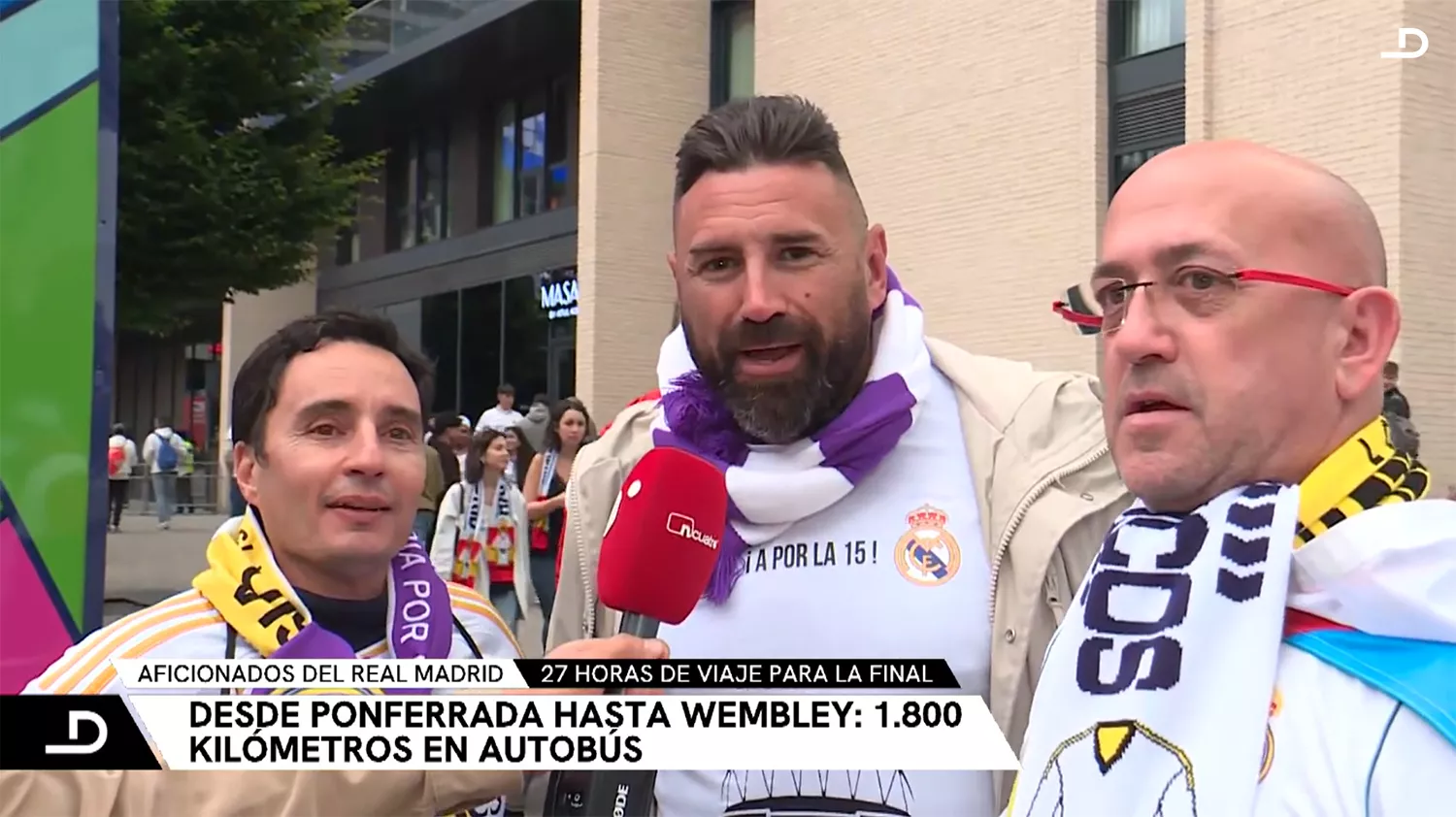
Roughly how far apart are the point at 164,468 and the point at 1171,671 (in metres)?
24.2

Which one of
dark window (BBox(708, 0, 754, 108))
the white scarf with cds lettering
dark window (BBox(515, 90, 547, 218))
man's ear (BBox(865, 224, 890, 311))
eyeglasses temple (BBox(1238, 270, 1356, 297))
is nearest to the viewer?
the white scarf with cds lettering

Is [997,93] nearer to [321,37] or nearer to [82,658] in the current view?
[321,37]

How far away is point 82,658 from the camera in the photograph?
191cm

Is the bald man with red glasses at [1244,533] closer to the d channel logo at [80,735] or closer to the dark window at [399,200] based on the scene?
the d channel logo at [80,735]

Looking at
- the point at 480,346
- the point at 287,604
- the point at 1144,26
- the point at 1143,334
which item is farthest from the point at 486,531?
the point at 480,346

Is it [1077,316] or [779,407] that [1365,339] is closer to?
[1077,316]

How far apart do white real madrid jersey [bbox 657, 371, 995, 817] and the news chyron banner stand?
0.77 feet

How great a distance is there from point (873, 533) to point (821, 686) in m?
0.40

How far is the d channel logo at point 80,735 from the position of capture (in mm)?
1759

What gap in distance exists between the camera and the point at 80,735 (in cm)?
177

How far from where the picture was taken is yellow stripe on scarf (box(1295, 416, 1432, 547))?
126 cm

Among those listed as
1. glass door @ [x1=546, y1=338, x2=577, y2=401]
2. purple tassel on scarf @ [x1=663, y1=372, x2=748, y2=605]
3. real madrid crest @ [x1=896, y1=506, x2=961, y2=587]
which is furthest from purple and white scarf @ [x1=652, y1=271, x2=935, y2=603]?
glass door @ [x1=546, y1=338, x2=577, y2=401]

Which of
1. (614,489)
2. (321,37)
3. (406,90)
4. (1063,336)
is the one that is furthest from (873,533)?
(406,90)

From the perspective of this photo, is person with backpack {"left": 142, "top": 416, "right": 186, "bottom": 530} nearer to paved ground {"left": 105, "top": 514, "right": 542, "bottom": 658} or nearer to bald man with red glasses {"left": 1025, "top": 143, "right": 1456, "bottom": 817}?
paved ground {"left": 105, "top": 514, "right": 542, "bottom": 658}
